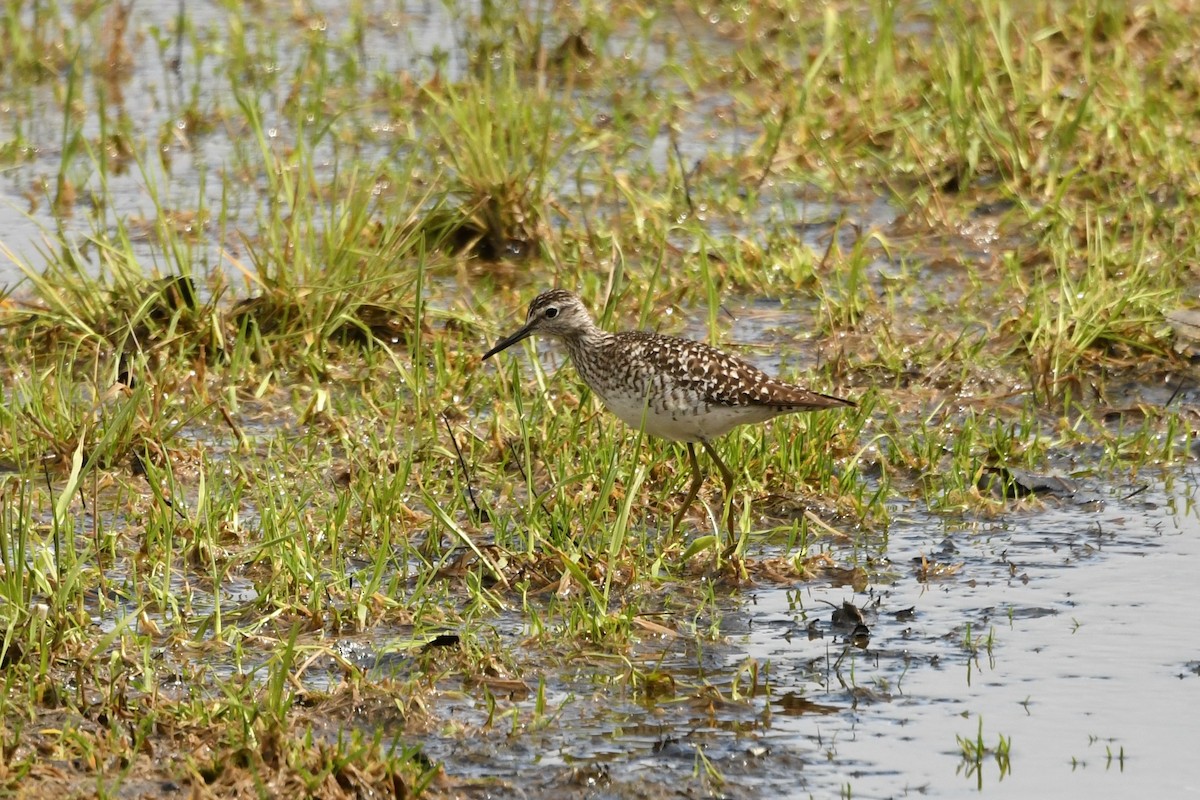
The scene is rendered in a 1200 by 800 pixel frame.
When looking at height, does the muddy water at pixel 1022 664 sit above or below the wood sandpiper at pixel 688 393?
below

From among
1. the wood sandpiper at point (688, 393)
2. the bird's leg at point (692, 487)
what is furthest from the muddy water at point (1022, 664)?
the wood sandpiper at point (688, 393)

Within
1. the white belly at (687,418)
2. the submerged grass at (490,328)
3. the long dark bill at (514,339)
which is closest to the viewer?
the submerged grass at (490,328)

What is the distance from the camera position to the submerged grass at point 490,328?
626 cm

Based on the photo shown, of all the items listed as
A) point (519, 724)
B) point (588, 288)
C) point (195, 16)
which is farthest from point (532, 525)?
point (195, 16)

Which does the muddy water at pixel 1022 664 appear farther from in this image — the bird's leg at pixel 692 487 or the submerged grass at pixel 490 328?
the bird's leg at pixel 692 487

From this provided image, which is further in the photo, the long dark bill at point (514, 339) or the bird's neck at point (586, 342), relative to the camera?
the long dark bill at point (514, 339)

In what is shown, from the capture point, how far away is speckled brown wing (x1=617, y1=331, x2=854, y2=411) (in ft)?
24.2

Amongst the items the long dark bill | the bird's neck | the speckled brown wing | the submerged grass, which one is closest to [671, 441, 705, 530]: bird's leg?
the submerged grass

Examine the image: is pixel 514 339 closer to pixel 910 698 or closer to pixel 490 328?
pixel 490 328

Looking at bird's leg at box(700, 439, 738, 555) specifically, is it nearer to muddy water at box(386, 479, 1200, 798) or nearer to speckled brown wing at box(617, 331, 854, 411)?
speckled brown wing at box(617, 331, 854, 411)

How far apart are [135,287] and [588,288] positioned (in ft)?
6.95

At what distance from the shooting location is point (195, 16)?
568 inches

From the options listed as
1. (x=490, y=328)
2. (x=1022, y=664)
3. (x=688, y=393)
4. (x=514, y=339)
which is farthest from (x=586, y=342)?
(x=1022, y=664)

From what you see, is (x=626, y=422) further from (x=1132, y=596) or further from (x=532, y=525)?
(x=1132, y=596)
